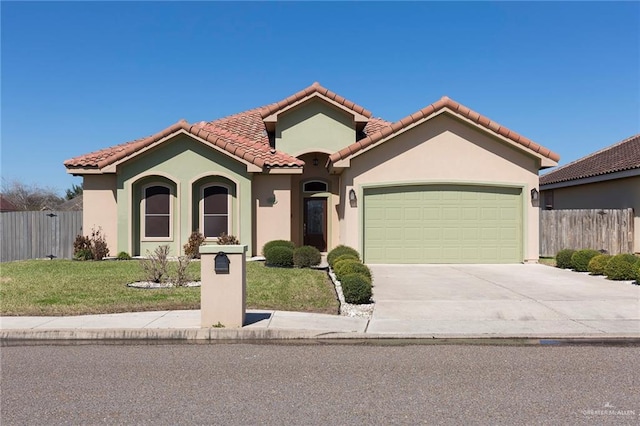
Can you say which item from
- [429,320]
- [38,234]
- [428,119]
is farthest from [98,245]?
[429,320]

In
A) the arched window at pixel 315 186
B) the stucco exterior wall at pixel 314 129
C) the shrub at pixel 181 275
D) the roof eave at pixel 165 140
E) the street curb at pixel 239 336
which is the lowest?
the street curb at pixel 239 336

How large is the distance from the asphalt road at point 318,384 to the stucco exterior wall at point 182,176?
1078 centimetres

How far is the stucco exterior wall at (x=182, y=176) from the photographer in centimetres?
1805

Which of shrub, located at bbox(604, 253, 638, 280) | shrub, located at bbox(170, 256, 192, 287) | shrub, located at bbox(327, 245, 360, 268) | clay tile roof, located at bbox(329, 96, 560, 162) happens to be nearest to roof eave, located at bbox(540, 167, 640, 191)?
clay tile roof, located at bbox(329, 96, 560, 162)

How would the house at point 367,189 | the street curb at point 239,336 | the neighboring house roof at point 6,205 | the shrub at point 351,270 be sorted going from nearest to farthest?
1. the street curb at point 239,336
2. the shrub at point 351,270
3. the house at point 367,189
4. the neighboring house roof at point 6,205

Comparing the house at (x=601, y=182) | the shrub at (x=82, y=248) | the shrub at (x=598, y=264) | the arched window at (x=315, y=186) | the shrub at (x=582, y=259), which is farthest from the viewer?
the house at (x=601, y=182)

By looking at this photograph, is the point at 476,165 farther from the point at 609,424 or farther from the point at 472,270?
the point at 609,424

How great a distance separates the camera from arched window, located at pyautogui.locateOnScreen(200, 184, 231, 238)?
1833 cm

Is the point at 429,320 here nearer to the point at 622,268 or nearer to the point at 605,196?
the point at 622,268

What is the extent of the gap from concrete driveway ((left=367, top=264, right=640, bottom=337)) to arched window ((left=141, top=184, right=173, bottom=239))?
7895 mm

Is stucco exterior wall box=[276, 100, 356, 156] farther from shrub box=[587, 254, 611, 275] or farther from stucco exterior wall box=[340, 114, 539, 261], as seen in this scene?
shrub box=[587, 254, 611, 275]

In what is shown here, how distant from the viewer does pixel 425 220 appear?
1741 centimetres

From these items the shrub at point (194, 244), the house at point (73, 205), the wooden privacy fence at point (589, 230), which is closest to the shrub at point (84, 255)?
the shrub at point (194, 244)

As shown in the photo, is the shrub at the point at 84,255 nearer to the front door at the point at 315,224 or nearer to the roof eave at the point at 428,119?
the front door at the point at 315,224
